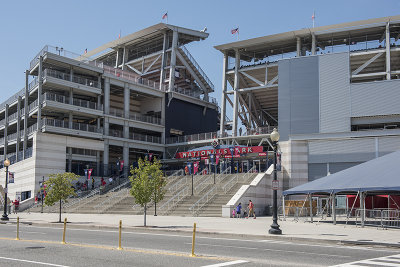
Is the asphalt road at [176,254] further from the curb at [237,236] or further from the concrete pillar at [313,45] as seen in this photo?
the concrete pillar at [313,45]

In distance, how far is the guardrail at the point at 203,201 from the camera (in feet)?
131

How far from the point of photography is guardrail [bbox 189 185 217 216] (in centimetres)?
3988

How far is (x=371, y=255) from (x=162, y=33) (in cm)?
6585

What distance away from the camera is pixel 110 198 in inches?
1964

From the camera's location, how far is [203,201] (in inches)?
1658

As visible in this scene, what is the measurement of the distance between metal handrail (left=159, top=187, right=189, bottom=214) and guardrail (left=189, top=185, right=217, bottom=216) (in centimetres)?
247

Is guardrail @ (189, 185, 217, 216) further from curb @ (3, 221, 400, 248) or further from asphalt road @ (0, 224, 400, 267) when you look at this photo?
asphalt road @ (0, 224, 400, 267)

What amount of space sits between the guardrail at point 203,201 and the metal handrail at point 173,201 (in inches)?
97.4

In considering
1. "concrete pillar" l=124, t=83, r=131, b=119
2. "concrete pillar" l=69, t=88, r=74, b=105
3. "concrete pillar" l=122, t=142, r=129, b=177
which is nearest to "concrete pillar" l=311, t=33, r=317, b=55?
"concrete pillar" l=124, t=83, r=131, b=119

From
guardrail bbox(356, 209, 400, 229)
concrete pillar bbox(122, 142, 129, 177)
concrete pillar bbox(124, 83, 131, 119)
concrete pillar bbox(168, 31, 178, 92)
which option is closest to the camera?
guardrail bbox(356, 209, 400, 229)

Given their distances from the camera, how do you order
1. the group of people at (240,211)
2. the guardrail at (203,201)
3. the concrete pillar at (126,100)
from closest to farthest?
the group of people at (240,211), the guardrail at (203,201), the concrete pillar at (126,100)

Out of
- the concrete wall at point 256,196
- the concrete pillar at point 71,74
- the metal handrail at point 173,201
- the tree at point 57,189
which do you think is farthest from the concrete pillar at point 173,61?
the tree at point 57,189

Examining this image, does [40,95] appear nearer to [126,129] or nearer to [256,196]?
[126,129]

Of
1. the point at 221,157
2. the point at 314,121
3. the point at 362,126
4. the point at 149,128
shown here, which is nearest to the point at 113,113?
the point at 149,128
